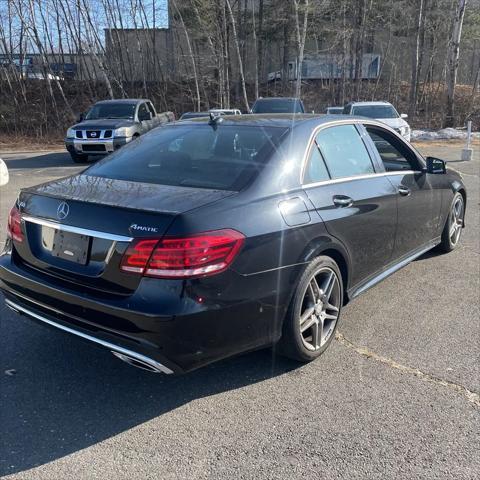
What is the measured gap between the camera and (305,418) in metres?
2.86

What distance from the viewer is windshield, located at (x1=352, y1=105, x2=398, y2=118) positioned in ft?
55.5

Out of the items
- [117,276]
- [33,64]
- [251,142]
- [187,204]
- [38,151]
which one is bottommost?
[38,151]

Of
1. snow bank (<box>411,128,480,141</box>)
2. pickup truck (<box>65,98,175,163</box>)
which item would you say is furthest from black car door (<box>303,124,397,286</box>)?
snow bank (<box>411,128,480,141</box>)

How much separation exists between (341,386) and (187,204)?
1.51m

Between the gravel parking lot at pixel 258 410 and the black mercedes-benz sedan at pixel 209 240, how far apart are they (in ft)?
1.14

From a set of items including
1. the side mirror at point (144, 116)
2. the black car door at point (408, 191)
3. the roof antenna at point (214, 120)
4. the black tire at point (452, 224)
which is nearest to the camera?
the roof antenna at point (214, 120)

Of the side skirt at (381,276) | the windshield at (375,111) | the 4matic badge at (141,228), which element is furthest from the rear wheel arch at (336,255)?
the windshield at (375,111)

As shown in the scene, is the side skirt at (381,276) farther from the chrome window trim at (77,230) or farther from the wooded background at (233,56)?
the wooded background at (233,56)

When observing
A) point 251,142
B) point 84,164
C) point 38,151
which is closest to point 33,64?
point 38,151

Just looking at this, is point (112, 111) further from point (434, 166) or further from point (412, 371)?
point (412, 371)

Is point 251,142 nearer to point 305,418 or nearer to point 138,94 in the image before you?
point 305,418

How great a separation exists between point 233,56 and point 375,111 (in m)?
18.6

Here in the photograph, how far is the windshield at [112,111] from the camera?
15.5 m

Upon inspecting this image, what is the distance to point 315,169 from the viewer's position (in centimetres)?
351
